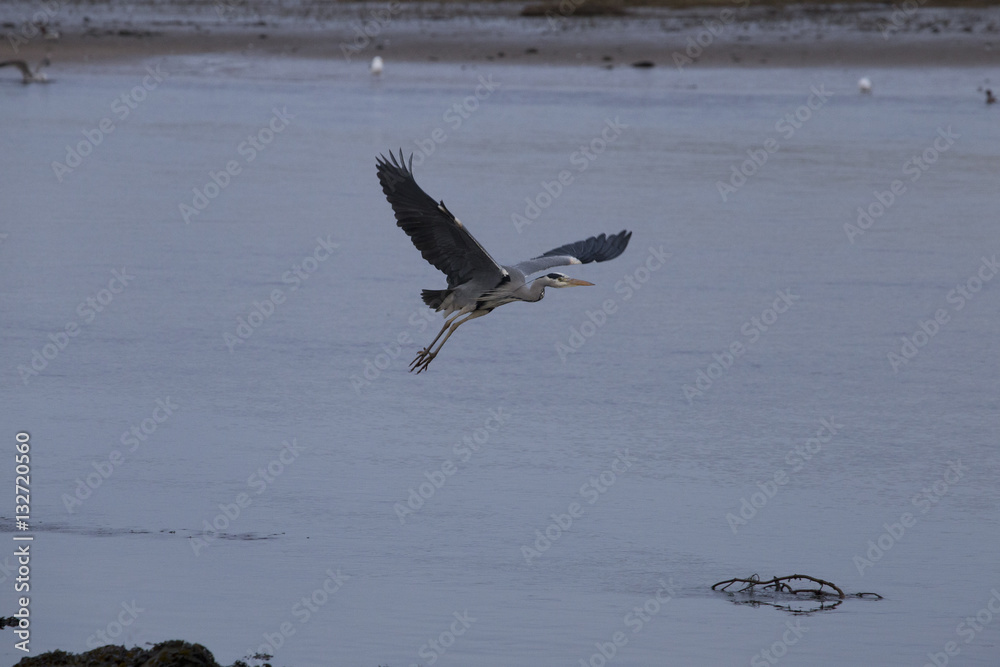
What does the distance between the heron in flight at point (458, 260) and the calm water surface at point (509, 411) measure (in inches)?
35.8

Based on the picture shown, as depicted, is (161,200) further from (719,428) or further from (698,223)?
(719,428)

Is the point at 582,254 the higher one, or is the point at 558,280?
the point at 582,254

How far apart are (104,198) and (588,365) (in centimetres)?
781

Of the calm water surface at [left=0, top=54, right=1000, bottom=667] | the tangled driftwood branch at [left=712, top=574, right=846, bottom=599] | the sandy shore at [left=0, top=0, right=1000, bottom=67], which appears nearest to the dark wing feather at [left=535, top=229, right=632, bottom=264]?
the calm water surface at [left=0, top=54, right=1000, bottom=667]

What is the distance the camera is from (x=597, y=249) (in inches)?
330

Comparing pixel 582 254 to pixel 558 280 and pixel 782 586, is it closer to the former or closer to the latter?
pixel 558 280

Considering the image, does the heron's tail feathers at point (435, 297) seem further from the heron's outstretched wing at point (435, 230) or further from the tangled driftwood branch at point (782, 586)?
the tangled driftwood branch at point (782, 586)

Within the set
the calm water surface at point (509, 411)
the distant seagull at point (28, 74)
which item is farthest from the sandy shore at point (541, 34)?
the calm water surface at point (509, 411)

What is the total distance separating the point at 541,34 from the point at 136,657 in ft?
119

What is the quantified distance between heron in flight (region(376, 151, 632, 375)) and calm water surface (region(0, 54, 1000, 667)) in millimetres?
909

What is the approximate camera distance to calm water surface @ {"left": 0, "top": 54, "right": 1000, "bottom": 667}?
6066mm

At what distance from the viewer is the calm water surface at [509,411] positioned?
6066 millimetres

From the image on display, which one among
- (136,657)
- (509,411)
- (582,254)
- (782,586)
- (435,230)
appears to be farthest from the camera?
(509,411)

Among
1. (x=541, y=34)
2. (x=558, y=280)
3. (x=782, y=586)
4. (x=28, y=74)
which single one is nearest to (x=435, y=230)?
(x=558, y=280)
